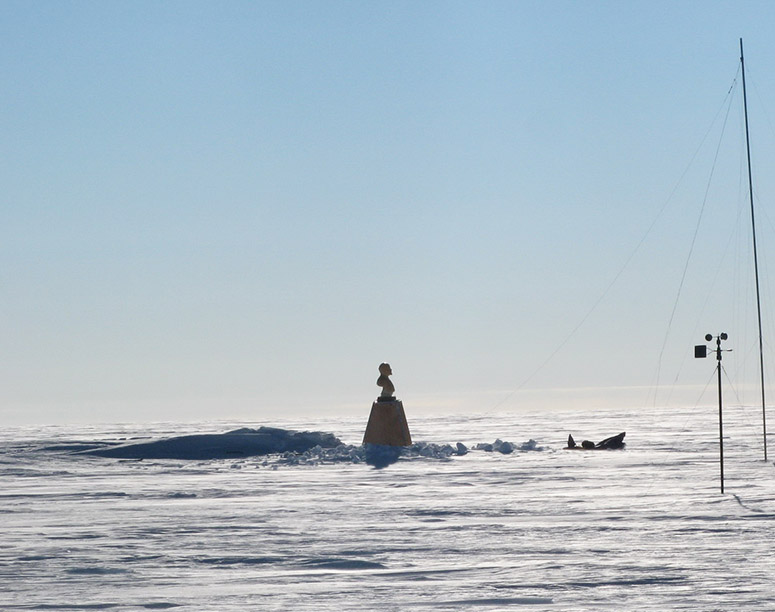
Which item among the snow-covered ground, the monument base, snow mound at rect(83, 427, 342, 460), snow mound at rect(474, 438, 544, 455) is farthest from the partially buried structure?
the snow-covered ground

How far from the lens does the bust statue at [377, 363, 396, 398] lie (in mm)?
29641

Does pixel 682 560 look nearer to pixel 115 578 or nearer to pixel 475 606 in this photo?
pixel 475 606

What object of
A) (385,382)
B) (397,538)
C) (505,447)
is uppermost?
(385,382)

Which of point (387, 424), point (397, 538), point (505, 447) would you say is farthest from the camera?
point (505, 447)

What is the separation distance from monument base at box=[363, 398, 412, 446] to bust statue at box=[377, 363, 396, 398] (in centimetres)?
21

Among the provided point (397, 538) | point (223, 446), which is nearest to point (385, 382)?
point (223, 446)

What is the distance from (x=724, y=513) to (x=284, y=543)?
645 centimetres

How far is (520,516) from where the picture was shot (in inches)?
595

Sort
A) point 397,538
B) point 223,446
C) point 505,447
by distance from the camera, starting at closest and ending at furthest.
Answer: point 397,538
point 505,447
point 223,446

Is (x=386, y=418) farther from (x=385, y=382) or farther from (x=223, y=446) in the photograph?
(x=223, y=446)

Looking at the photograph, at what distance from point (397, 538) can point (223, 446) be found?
61.2 feet

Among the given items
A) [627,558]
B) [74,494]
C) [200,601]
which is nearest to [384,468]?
[74,494]

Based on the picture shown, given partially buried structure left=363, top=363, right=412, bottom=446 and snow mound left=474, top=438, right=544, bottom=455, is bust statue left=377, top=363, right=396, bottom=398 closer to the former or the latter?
partially buried structure left=363, top=363, right=412, bottom=446

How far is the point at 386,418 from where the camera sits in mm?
29531
